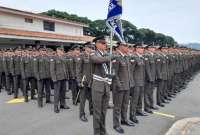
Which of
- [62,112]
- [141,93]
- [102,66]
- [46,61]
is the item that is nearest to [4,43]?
[46,61]

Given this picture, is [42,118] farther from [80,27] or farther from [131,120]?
[80,27]

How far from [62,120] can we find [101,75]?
2.29 m

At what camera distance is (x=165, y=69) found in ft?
34.7

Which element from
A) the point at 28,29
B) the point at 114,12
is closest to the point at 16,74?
the point at 114,12

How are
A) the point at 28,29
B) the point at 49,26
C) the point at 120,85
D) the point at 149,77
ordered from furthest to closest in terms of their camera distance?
the point at 49,26 → the point at 28,29 → the point at 149,77 → the point at 120,85

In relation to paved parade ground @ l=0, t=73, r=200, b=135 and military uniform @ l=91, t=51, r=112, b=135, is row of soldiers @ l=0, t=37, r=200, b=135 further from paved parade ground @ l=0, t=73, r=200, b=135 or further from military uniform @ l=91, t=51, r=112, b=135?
paved parade ground @ l=0, t=73, r=200, b=135

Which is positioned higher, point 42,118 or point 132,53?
point 132,53

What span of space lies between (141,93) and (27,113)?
3.33 m

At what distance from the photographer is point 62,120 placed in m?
8.16

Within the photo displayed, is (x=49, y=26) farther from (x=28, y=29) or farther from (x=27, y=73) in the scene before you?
(x=27, y=73)

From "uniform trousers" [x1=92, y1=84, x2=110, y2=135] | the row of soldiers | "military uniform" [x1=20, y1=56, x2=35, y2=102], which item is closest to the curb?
the row of soldiers

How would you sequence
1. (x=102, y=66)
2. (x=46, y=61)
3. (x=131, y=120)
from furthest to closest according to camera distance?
(x=46, y=61) → (x=131, y=120) → (x=102, y=66)

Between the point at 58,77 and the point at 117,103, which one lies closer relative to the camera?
the point at 117,103

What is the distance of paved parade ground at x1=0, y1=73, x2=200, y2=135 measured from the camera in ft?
23.6
